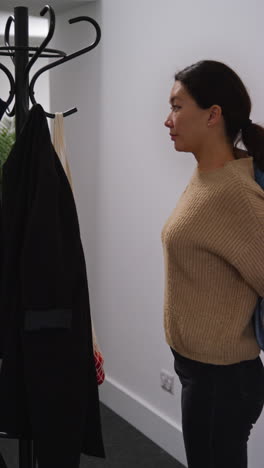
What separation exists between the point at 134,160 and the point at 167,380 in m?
1.03

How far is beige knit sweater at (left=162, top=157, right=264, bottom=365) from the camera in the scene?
1.49 meters

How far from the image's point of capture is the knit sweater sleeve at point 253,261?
4.84 ft

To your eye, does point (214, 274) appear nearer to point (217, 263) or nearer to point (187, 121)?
point (217, 263)

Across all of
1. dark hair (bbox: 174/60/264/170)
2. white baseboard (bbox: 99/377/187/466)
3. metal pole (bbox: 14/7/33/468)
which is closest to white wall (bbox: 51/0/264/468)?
white baseboard (bbox: 99/377/187/466)

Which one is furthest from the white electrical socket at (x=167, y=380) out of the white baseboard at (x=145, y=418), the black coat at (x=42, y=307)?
the black coat at (x=42, y=307)

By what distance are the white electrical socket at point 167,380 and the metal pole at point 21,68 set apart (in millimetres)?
1549

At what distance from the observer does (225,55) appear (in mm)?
2211

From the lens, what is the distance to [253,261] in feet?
4.87

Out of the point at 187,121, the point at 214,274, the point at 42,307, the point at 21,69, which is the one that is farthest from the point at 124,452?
the point at 21,69

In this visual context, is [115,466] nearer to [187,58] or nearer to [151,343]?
[151,343]

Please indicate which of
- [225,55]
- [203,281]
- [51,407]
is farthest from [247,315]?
[225,55]

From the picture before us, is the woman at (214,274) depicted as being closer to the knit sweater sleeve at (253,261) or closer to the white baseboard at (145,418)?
the knit sweater sleeve at (253,261)

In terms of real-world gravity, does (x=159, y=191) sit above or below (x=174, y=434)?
above

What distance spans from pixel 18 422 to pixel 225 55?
1.50 metres
